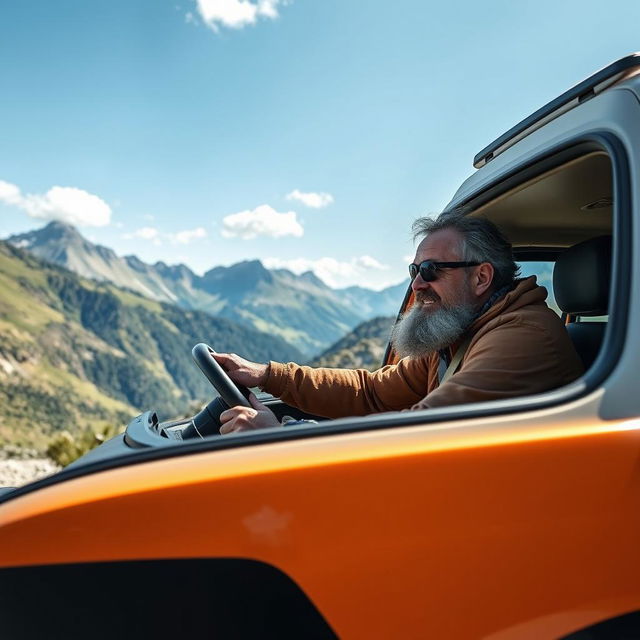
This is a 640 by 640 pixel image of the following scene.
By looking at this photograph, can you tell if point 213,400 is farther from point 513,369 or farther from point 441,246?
point 513,369

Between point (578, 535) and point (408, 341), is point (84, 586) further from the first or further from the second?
point (408, 341)

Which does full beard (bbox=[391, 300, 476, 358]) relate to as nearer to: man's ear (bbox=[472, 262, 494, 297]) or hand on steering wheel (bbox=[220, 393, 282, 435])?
man's ear (bbox=[472, 262, 494, 297])

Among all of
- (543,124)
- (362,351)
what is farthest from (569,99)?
(362,351)

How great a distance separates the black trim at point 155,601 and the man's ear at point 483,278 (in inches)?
63.4

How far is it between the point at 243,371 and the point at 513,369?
139 centimetres

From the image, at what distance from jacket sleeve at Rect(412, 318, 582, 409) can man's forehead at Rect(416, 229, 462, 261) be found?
0.62 metres

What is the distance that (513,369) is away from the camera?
5.74 ft

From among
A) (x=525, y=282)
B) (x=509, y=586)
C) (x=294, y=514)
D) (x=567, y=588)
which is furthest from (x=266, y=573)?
(x=525, y=282)

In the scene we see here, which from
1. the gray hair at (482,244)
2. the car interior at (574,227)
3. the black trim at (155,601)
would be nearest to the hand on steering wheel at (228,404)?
the black trim at (155,601)

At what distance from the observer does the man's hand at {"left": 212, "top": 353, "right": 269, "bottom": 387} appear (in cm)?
277

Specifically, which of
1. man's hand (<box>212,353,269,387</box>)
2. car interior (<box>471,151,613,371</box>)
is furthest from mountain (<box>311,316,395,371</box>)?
man's hand (<box>212,353,269,387</box>)

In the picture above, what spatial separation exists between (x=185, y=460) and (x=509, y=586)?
0.71 meters

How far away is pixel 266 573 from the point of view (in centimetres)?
114

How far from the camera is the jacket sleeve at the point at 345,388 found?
2.81 metres
